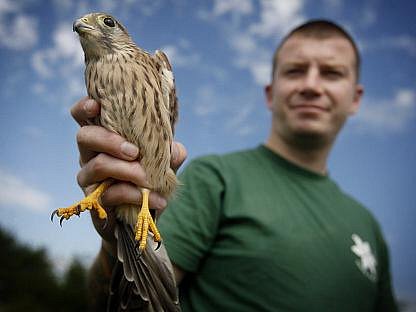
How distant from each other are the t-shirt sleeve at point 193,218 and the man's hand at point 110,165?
1056 mm

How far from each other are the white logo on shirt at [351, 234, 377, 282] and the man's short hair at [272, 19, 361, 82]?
1.75m

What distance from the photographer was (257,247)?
2.97 metres

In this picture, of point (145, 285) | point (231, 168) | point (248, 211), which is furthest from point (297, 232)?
point (145, 285)

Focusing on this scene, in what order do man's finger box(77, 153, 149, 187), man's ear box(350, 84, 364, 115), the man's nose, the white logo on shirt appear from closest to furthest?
man's finger box(77, 153, 149, 187) < the white logo on shirt < the man's nose < man's ear box(350, 84, 364, 115)

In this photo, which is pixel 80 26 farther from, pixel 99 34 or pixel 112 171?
pixel 112 171

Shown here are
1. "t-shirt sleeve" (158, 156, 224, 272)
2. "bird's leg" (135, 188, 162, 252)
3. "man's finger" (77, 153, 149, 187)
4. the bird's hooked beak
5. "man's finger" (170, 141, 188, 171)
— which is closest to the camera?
"bird's leg" (135, 188, 162, 252)

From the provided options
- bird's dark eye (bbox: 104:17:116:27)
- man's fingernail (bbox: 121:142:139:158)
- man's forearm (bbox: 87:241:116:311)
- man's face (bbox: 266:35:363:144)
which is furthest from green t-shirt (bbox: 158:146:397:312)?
bird's dark eye (bbox: 104:17:116:27)

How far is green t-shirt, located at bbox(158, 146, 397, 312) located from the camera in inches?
115

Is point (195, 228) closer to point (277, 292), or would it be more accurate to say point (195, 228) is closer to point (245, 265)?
point (245, 265)

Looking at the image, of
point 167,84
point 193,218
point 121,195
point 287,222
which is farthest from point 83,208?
point 287,222

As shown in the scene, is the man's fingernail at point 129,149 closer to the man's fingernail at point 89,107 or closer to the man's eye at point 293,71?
the man's fingernail at point 89,107

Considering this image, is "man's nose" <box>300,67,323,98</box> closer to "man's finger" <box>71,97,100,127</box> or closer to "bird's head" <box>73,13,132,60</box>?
"bird's head" <box>73,13,132,60</box>

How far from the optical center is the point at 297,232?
313 cm

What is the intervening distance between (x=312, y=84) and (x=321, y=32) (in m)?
0.67
